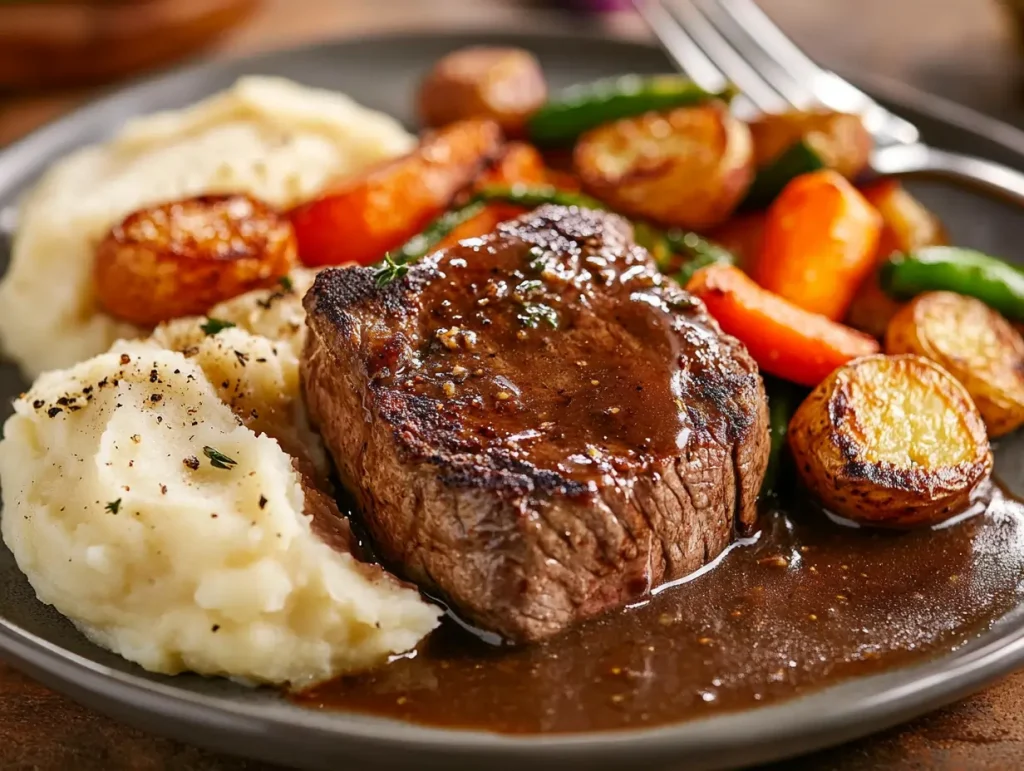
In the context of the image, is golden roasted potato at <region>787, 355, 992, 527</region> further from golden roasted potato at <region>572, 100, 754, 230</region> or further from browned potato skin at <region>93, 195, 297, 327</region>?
browned potato skin at <region>93, 195, 297, 327</region>

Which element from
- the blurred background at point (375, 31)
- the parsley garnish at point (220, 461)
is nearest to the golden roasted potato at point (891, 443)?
the parsley garnish at point (220, 461)

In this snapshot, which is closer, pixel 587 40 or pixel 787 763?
pixel 787 763

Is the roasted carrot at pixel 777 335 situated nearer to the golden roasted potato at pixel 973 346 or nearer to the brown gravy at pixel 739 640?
the golden roasted potato at pixel 973 346

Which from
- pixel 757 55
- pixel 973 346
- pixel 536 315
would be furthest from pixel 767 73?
pixel 536 315

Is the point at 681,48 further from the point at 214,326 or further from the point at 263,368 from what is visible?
the point at 263,368

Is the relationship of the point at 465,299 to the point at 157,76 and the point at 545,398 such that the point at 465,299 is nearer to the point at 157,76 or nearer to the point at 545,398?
the point at 545,398

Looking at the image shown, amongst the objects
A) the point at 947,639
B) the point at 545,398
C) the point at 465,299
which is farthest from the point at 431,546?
the point at 947,639
